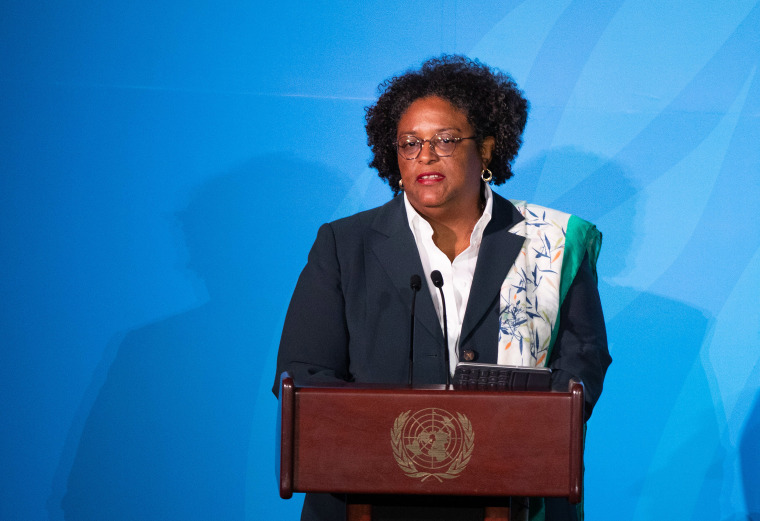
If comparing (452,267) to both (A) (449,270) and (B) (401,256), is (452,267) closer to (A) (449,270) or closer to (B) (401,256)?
(A) (449,270)

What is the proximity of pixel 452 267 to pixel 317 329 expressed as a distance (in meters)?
0.37

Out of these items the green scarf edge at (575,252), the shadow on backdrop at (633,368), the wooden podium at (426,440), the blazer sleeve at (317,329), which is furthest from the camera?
the shadow on backdrop at (633,368)

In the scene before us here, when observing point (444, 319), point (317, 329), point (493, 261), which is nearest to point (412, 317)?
point (444, 319)

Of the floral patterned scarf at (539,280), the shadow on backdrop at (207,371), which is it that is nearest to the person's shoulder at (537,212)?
the floral patterned scarf at (539,280)

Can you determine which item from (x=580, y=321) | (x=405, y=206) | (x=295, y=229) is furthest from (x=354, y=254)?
(x=295, y=229)

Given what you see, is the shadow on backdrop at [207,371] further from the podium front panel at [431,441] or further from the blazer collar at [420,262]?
the podium front panel at [431,441]

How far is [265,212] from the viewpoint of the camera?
114 inches

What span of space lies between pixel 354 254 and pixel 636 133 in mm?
1543

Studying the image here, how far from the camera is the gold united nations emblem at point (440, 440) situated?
1.31m

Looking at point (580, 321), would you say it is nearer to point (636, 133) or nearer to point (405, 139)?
point (405, 139)

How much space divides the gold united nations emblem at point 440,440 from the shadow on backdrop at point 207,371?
5.39ft

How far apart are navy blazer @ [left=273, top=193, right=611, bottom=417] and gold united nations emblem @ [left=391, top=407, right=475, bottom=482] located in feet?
1.20

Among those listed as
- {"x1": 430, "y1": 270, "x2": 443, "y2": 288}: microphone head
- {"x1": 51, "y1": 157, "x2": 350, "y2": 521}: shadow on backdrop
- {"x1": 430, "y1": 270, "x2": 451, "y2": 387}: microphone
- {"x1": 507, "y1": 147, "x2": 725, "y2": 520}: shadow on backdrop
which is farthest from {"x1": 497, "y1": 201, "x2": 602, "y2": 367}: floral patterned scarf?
{"x1": 51, "y1": 157, "x2": 350, "y2": 521}: shadow on backdrop

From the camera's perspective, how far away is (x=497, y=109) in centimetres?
214
